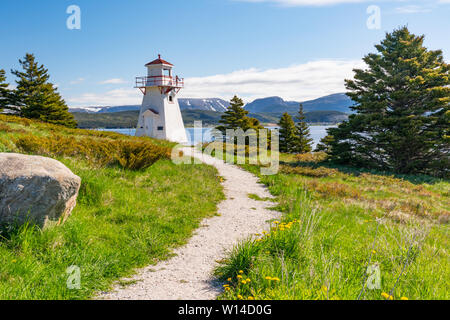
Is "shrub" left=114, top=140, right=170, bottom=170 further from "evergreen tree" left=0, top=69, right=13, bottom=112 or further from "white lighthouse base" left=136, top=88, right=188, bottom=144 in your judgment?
"evergreen tree" left=0, top=69, right=13, bottom=112

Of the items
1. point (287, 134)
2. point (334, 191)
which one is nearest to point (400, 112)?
point (334, 191)

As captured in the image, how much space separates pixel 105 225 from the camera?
6.06 metres

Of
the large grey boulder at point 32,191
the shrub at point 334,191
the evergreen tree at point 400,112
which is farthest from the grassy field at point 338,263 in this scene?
the evergreen tree at point 400,112

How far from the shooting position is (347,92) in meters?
23.0

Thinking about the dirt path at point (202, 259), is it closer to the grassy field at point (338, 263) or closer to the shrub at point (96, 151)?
the grassy field at point (338, 263)

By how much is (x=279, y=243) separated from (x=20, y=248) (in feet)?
14.2

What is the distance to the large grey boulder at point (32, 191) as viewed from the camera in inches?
188

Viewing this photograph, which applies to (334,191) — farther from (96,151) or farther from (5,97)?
(5,97)

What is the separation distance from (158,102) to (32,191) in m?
31.9

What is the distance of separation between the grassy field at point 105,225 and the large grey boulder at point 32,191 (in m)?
0.23

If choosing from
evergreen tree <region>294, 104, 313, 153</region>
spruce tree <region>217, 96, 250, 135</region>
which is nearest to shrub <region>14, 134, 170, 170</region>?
spruce tree <region>217, 96, 250, 135</region>

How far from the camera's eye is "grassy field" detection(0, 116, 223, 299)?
3990mm

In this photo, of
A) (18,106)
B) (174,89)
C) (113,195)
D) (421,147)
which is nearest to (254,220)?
(113,195)
